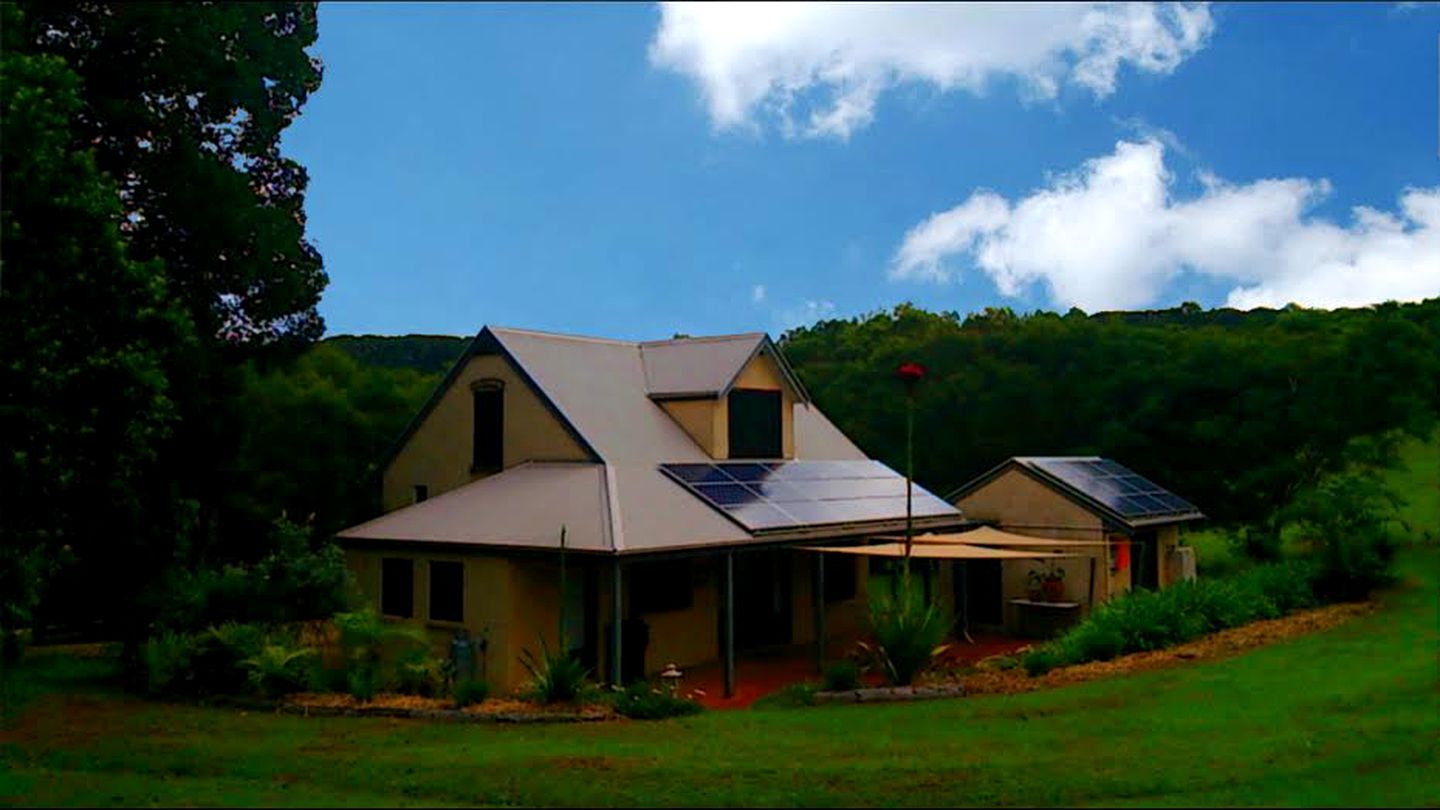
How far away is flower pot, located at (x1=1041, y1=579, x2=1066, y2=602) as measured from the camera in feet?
83.9

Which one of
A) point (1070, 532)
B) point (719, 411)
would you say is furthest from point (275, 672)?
point (1070, 532)

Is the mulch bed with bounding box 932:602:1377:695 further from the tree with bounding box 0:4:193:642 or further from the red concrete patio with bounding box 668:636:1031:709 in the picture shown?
the tree with bounding box 0:4:193:642

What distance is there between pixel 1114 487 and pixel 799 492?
9696mm

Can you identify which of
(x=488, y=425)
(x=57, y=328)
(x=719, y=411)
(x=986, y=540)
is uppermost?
(x=57, y=328)

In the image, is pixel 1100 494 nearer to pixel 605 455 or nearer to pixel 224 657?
pixel 605 455

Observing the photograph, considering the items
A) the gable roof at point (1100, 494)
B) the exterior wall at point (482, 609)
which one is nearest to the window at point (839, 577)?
the gable roof at point (1100, 494)

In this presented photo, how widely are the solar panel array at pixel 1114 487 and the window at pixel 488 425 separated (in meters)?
12.4

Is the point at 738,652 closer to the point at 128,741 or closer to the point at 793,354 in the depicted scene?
the point at 128,741

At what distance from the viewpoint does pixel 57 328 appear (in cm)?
1431

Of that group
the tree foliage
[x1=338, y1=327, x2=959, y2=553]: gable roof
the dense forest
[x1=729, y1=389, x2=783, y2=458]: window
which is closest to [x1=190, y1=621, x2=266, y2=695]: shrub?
the dense forest

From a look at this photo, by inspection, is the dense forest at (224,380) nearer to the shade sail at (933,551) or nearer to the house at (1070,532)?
the shade sail at (933,551)

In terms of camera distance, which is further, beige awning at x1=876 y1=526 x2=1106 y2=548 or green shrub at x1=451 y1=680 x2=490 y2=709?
beige awning at x1=876 y1=526 x2=1106 y2=548

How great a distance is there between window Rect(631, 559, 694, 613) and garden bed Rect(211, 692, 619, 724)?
517 cm

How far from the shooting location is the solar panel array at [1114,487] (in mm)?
27078
